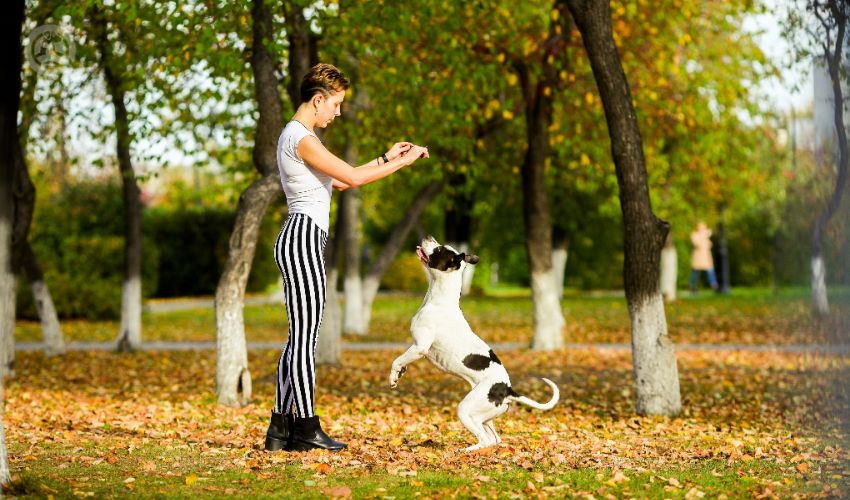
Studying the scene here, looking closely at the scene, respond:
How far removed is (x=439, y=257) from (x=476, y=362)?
728 millimetres

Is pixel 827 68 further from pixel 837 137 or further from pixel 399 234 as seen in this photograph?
pixel 399 234

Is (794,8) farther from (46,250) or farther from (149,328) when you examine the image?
(46,250)

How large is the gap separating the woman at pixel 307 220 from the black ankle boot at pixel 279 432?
7cm

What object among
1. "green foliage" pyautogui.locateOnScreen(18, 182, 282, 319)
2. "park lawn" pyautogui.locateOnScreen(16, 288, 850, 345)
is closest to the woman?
"park lawn" pyautogui.locateOnScreen(16, 288, 850, 345)

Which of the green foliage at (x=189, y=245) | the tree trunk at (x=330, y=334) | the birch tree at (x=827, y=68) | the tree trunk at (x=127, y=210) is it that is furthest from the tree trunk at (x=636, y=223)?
the green foliage at (x=189, y=245)

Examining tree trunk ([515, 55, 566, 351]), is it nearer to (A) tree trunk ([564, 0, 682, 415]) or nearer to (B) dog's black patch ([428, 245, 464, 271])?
(A) tree trunk ([564, 0, 682, 415])

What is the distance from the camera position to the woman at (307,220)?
6.93m

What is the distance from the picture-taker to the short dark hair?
7.14m

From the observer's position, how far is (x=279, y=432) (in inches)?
292

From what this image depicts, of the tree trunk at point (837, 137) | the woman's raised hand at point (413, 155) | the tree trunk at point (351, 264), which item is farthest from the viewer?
the tree trunk at point (351, 264)

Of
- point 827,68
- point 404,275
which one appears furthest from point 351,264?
point 404,275

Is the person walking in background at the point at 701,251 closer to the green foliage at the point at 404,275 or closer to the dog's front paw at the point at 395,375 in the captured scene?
the green foliage at the point at 404,275

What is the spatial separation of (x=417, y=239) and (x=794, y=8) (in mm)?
34297

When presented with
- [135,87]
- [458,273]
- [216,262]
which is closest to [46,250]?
[216,262]
